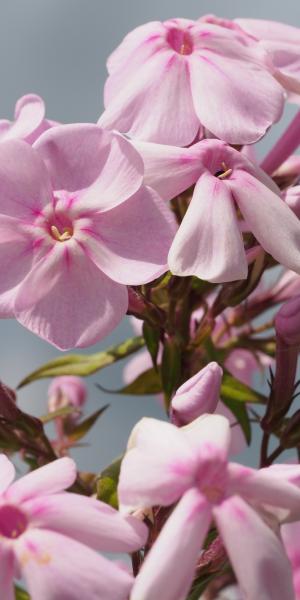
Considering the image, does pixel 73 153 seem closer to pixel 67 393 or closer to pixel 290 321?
pixel 290 321

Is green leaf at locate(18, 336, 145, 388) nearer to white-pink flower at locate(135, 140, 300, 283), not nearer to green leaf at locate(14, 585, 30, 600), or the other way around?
green leaf at locate(14, 585, 30, 600)

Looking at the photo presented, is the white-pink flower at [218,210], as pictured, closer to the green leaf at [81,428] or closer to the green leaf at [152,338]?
the green leaf at [152,338]

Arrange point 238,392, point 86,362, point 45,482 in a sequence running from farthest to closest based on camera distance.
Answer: point 86,362 → point 238,392 → point 45,482

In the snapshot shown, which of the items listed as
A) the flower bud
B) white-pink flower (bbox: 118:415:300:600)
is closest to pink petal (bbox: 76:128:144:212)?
white-pink flower (bbox: 118:415:300:600)

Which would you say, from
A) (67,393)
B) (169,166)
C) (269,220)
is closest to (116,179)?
(169,166)

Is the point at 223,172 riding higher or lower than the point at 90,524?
higher

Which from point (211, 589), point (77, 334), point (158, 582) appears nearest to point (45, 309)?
point (77, 334)

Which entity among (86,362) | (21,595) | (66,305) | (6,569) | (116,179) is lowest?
(21,595)
